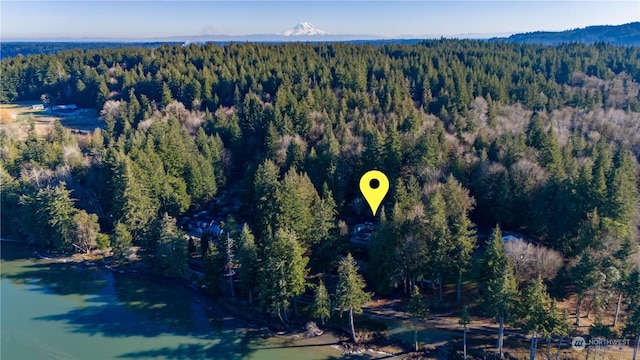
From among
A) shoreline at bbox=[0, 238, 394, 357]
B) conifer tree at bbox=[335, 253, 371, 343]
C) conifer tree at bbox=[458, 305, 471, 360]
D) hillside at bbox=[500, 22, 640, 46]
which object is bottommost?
shoreline at bbox=[0, 238, 394, 357]

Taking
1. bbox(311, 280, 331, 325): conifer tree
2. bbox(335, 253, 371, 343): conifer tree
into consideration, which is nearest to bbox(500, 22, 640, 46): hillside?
bbox(335, 253, 371, 343): conifer tree

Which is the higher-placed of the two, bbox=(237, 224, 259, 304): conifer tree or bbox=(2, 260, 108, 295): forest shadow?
bbox=(237, 224, 259, 304): conifer tree

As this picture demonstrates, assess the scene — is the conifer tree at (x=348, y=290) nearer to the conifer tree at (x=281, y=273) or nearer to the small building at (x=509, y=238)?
→ the conifer tree at (x=281, y=273)

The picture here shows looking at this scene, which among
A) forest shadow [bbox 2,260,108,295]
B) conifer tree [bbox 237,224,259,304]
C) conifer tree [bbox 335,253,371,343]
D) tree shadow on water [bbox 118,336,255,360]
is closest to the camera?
conifer tree [bbox 335,253,371,343]

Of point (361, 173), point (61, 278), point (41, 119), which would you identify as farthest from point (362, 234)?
point (41, 119)

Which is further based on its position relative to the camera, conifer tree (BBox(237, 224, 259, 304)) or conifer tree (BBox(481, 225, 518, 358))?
conifer tree (BBox(237, 224, 259, 304))

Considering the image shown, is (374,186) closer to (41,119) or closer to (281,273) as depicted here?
(281,273)

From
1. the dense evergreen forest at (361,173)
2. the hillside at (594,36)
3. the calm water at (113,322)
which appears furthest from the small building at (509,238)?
the hillside at (594,36)

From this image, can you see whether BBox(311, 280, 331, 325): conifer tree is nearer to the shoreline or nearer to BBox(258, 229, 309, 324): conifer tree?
BBox(258, 229, 309, 324): conifer tree
